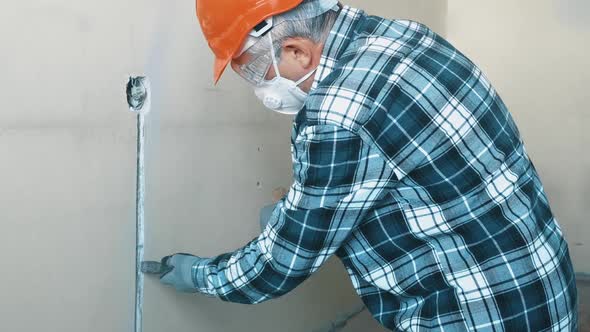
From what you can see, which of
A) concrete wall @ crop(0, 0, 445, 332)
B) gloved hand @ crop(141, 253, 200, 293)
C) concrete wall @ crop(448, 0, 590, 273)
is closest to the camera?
concrete wall @ crop(0, 0, 445, 332)

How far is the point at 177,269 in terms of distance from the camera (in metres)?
1.58

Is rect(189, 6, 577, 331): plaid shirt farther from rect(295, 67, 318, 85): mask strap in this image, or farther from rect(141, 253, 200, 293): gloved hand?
rect(141, 253, 200, 293): gloved hand

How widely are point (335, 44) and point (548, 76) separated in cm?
253

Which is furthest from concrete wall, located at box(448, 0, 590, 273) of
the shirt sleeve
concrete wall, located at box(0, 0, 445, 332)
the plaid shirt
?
the shirt sleeve

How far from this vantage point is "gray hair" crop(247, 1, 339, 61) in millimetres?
1266

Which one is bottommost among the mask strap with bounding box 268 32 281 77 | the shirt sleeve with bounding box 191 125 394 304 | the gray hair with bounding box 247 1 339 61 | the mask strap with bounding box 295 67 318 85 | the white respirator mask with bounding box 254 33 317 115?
the shirt sleeve with bounding box 191 125 394 304

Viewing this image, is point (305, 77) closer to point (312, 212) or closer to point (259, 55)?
point (259, 55)

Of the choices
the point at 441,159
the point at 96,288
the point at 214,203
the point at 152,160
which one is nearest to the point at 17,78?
the point at 152,160

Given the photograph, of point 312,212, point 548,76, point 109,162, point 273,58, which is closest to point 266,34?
point 273,58

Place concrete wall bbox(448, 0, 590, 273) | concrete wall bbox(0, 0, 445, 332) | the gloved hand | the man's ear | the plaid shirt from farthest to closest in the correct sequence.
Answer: concrete wall bbox(448, 0, 590, 273)
the gloved hand
concrete wall bbox(0, 0, 445, 332)
the man's ear
the plaid shirt

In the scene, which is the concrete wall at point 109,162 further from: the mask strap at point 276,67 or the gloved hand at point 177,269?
the mask strap at point 276,67

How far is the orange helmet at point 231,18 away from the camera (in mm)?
1250

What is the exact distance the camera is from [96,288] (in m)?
1.60

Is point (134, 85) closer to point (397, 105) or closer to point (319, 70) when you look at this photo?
point (319, 70)
